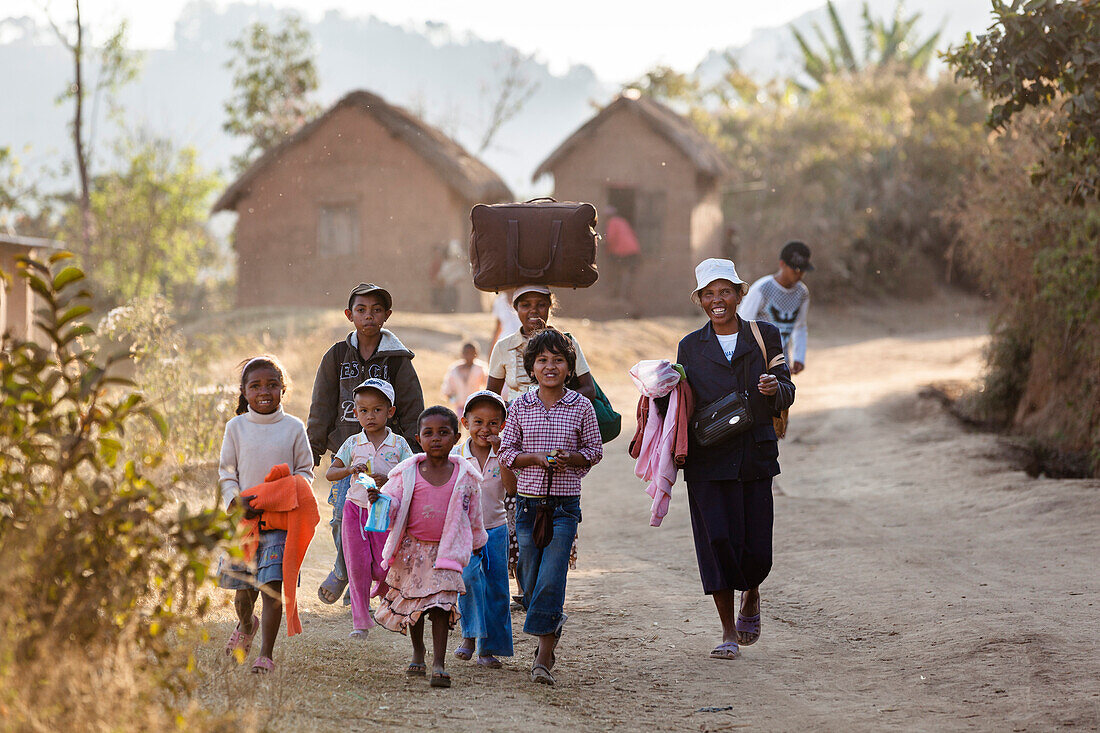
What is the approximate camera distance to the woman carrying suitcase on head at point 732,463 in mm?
5430

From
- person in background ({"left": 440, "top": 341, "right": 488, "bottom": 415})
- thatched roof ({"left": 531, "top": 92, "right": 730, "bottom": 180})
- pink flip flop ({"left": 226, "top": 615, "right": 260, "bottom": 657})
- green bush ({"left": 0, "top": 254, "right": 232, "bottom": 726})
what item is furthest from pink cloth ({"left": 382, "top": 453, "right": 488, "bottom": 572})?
thatched roof ({"left": 531, "top": 92, "right": 730, "bottom": 180})

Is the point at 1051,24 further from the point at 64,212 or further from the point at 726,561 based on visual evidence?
the point at 64,212

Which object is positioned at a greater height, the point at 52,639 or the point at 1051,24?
the point at 1051,24

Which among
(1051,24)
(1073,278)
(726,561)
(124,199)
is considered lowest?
(726,561)

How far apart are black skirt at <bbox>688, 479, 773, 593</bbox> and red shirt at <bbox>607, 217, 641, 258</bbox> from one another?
17.4 meters

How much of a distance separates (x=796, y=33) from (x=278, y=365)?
4025 centimetres

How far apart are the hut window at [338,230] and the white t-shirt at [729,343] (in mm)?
17631

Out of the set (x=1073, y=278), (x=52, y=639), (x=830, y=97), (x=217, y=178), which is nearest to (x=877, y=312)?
(x=830, y=97)

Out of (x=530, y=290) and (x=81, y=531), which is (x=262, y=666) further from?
(x=530, y=290)

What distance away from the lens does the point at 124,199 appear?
30.1m

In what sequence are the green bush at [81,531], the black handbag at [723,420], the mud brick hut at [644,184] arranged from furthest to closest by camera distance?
the mud brick hut at [644,184]
the black handbag at [723,420]
the green bush at [81,531]

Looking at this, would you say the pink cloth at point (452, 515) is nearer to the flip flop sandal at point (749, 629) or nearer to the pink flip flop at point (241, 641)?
the pink flip flop at point (241, 641)

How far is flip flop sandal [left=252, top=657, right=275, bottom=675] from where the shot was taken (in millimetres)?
4629

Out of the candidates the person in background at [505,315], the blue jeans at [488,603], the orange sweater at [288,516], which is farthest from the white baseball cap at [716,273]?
the person in background at [505,315]
